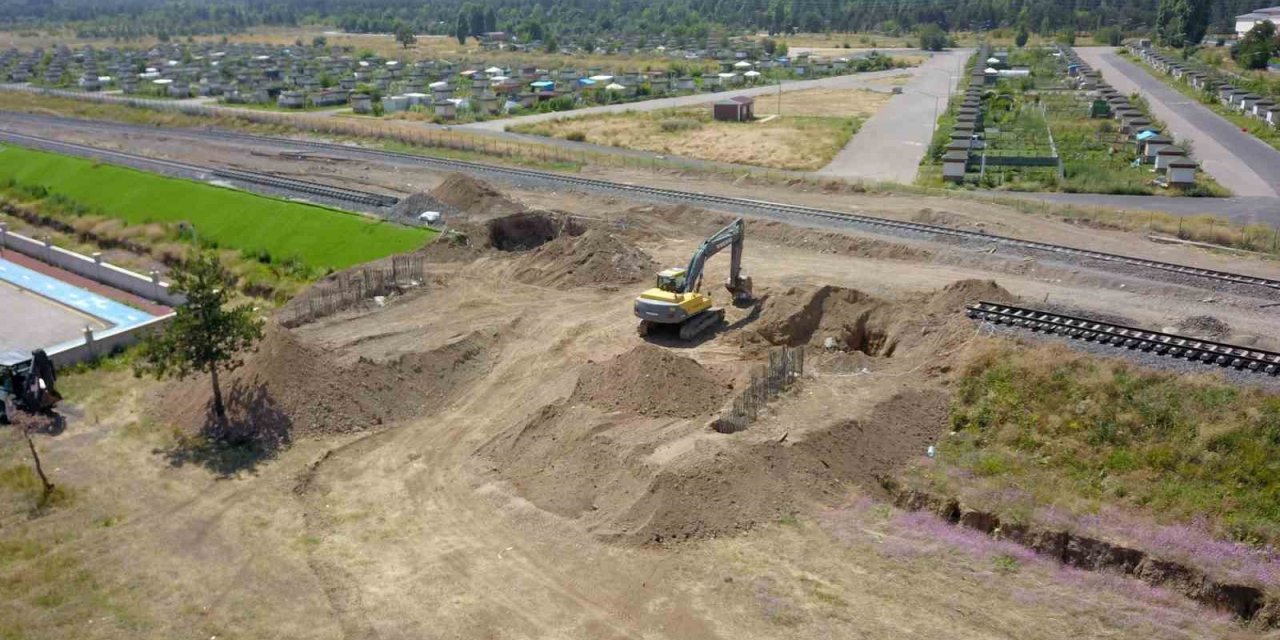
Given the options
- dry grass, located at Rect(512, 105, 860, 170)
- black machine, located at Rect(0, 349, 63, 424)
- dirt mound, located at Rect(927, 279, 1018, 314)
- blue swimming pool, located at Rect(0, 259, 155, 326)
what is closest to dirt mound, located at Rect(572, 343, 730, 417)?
dirt mound, located at Rect(927, 279, 1018, 314)

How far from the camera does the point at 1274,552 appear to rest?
19.6 meters

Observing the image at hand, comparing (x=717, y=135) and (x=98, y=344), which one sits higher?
(x=717, y=135)

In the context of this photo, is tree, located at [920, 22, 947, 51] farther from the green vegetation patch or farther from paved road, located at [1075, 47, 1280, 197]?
the green vegetation patch

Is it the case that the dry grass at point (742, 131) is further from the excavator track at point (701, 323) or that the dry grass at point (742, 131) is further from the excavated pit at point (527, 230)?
the excavator track at point (701, 323)

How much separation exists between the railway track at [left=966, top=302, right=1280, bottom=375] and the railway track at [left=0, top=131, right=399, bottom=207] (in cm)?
3097

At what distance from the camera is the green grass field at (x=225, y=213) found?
142ft

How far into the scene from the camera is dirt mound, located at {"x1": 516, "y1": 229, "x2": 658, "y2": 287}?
1490 inches

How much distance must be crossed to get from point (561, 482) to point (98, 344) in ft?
63.7

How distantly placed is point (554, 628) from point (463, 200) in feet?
101

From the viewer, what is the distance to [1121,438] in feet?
77.9

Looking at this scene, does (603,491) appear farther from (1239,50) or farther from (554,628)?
(1239,50)

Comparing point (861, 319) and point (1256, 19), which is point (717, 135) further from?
point (1256, 19)

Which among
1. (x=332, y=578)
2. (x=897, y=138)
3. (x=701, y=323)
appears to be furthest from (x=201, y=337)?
(x=897, y=138)

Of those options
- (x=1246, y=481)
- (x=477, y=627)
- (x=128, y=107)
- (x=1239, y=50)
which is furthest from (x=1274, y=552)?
(x=1239, y=50)
